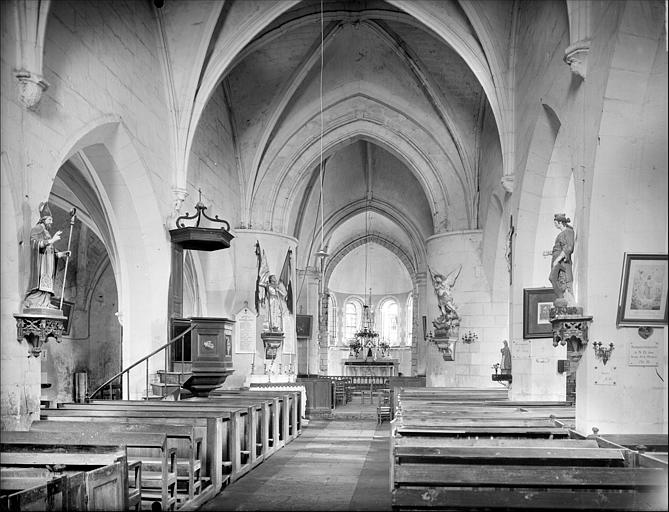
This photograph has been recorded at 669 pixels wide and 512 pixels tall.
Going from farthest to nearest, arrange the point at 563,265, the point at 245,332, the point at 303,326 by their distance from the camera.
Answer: the point at 303,326 → the point at 245,332 → the point at 563,265

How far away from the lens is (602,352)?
8148mm

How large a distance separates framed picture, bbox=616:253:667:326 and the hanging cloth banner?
480 inches

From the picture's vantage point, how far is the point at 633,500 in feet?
14.8

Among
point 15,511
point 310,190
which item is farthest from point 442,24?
point 15,511

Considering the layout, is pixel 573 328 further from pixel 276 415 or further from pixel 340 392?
pixel 340 392

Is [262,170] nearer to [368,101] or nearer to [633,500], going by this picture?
[368,101]

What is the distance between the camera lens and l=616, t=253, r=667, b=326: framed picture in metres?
7.96

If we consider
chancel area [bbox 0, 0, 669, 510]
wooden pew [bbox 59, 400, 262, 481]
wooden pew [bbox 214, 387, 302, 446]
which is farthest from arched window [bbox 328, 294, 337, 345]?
wooden pew [bbox 59, 400, 262, 481]

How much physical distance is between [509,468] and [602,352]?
3693 millimetres

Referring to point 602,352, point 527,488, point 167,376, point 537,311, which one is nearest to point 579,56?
point 602,352

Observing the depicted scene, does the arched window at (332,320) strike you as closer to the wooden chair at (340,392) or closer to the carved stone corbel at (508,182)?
the wooden chair at (340,392)

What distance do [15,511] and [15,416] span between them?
439cm

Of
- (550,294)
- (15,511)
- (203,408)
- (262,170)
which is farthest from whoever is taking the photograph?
(262,170)

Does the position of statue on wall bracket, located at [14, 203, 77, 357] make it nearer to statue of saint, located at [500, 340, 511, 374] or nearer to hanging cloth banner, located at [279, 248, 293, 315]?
statue of saint, located at [500, 340, 511, 374]
